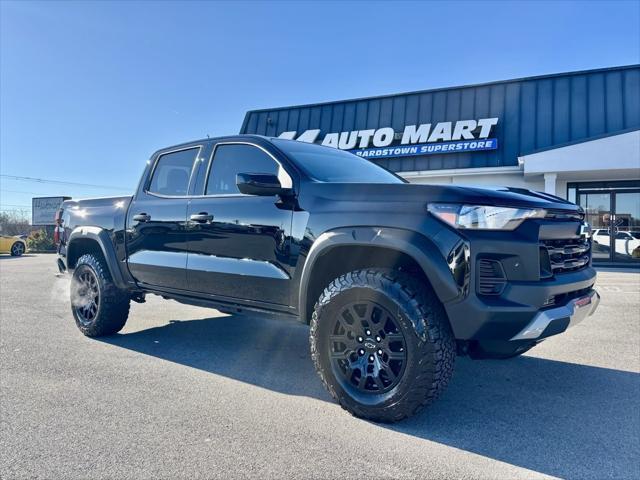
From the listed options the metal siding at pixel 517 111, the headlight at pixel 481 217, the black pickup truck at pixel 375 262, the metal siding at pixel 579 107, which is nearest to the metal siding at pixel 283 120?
the metal siding at pixel 517 111

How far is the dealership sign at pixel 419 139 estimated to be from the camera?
50.7 ft

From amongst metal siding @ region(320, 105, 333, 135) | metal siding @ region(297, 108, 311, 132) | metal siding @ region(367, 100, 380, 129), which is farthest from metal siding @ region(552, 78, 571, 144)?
metal siding @ region(297, 108, 311, 132)

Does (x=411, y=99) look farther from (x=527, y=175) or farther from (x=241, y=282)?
(x=241, y=282)

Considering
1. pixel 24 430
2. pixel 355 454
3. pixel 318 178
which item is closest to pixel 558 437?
pixel 355 454

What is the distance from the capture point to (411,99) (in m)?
17.1

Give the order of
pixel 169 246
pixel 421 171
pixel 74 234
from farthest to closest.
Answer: pixel 421 171
pixel 74 234
pixel 169 246

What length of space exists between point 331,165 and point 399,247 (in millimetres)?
1346

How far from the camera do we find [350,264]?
3350mm

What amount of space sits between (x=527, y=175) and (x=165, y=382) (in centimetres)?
1353

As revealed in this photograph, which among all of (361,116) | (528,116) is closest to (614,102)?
(528,116)

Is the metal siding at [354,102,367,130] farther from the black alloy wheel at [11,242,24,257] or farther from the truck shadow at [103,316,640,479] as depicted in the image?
the black alloy wheel at [11,242,24,257]

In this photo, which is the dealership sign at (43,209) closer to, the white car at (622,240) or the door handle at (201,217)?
the white car at (622,240)

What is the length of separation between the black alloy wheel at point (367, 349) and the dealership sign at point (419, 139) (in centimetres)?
1200

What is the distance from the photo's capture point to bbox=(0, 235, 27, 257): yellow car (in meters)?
24.3
